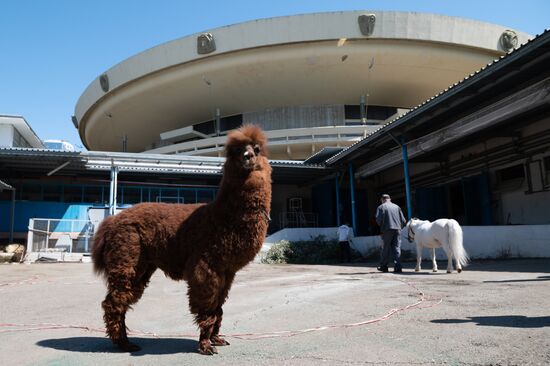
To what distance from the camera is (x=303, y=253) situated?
829 inches

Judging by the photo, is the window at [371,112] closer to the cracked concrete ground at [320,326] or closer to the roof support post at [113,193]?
the roof support post at [113,193]

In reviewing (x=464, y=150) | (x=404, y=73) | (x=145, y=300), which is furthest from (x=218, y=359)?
(x=404, y=73)

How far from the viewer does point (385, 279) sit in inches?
401

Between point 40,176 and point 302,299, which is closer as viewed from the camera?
point 302,299

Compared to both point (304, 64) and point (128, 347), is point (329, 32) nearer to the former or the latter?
point (304, 64)

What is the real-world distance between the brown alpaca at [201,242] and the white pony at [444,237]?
27.2 ft

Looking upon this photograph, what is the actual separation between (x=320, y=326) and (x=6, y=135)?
98.9ft

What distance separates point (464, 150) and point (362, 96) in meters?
12.0

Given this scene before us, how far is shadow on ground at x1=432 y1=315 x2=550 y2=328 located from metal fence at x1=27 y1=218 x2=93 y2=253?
18295 millimetres

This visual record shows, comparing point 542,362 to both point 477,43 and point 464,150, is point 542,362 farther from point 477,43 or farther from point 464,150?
point 477,43

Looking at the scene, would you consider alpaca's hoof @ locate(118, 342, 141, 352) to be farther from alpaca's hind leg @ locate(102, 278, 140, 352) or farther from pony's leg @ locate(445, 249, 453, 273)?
pony's leg @ locate(445, 249, 453, 273)

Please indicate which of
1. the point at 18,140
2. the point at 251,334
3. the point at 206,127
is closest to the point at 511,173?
the point at 251,334

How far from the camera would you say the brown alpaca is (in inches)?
157

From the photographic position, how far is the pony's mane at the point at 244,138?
162 inches
